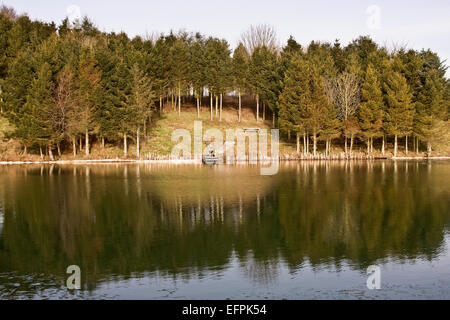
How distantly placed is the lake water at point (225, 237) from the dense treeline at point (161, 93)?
18160mm

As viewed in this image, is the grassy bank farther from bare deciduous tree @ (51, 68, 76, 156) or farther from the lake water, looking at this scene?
the lake water

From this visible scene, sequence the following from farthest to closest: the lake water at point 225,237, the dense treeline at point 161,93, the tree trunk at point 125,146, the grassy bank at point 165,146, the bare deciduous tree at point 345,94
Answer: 1. the bare deciduous tree at point 345,94
2. the tree trunk at point 125,146
3. the grassy bank at point 165,146
4. the dense treeline at point 161,93
5. the lake water at point 225,237

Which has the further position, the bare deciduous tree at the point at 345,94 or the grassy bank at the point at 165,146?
the bare deciduous tree at the point at 345,94

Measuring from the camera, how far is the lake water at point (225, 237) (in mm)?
15586

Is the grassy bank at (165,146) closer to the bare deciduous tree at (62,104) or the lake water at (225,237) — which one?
the bare deciduous tree at (62,104)

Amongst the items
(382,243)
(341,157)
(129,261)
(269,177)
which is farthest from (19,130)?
(382,243)

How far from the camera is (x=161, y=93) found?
71750mm

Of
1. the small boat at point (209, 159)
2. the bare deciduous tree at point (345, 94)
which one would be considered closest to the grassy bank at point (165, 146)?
the bare deciduous tree at point (345, 94)

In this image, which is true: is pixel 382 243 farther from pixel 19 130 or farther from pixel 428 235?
pixel 19 130

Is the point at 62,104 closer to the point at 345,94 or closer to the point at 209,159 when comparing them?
the point at 209,159

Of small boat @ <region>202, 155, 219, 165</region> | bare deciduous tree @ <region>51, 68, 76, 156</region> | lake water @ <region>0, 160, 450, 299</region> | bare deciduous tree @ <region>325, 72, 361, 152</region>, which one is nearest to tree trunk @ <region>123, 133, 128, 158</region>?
bare deciduous tree @ <region>51, 68, 76, 156</region>
